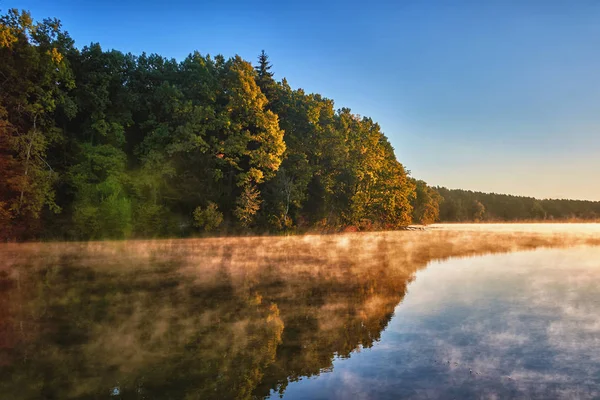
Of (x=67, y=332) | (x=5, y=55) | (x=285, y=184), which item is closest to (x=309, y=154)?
(x=285, y=184)

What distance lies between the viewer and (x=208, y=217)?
142 ft

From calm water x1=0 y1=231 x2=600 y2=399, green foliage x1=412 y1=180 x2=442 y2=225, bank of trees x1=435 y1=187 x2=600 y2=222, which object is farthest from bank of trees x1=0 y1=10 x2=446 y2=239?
bank of trees x1=435 y1=187 x2=600 y2=222

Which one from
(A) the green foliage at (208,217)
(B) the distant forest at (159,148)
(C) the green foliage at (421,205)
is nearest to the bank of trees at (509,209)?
(C) the green foliage at (421,205)

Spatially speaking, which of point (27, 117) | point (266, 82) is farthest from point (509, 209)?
point (27, 117)

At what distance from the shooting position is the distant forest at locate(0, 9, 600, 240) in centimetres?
3609

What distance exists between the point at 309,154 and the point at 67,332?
49479 millimetres

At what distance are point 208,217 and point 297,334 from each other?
116 feet

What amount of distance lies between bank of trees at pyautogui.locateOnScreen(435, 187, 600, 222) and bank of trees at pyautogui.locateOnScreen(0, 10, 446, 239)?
108 metres

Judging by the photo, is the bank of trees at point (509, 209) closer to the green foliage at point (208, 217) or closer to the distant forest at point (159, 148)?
the distant forest at point (159, 148)

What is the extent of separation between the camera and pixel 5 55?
1389 inches

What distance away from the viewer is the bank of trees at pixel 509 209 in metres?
146

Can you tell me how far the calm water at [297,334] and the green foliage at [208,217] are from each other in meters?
24.6

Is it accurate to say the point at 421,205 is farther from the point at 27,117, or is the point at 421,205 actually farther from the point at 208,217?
the point at 27,117

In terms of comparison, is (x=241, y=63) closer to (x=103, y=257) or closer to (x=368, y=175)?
(x=368, y=175)
